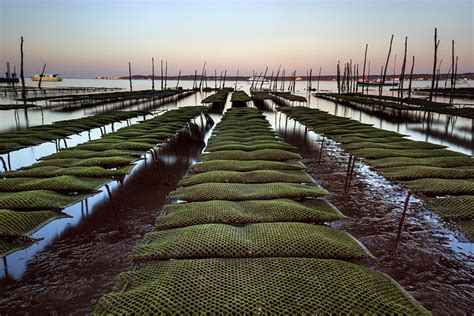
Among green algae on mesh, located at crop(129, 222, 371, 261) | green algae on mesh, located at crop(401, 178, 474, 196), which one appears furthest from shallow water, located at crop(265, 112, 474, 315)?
green algae on mesh, located at crop(129, 222, 371, 261)

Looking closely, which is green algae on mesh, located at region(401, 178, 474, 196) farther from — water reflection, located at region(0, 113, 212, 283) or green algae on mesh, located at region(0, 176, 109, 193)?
green algae on mesh, located at region(0, 176, 109, 193)

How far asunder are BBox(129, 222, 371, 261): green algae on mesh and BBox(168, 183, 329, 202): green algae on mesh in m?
1.14

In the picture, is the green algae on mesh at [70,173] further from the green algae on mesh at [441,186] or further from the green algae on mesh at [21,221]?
the green algae on mesh at [441,186]

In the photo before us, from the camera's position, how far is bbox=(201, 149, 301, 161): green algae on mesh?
7.56 m

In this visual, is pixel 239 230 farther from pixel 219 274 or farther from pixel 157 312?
pixel 157 312

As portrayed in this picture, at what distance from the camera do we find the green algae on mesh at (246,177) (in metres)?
5.82

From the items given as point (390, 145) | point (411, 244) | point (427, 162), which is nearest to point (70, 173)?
point (411, 244)

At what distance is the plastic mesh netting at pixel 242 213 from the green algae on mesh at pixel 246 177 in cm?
119

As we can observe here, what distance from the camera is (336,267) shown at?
116 inches

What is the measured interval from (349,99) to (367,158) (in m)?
29.0

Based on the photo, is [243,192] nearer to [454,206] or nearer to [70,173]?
[454,206]

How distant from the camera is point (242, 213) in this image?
4281 millimetres

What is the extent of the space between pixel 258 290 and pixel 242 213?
1720 mm

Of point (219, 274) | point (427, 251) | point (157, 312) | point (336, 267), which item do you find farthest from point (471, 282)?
point (157, 312)
